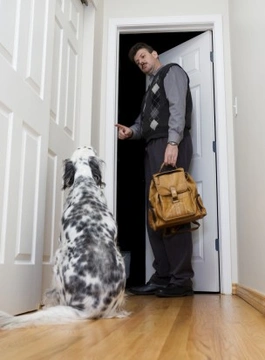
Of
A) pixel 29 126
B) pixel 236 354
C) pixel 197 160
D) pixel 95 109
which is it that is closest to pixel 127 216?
pixel 197 160

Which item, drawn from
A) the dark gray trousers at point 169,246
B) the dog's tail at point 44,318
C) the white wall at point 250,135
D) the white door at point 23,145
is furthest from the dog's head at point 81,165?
the dark gray trousers at point 169,246

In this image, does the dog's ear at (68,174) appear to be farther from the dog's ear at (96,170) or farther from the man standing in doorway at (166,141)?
the man standing in doorway at (166,141)

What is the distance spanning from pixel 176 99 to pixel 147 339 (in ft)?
7.02

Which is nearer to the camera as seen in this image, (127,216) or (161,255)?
(161,255)

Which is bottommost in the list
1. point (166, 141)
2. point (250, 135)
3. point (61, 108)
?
point (250, 135)

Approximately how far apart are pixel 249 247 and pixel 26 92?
64.2 inches

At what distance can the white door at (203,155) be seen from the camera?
3.48m

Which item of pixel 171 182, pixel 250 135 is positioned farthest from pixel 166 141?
pixel 250 135

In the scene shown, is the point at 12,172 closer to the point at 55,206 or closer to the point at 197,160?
the point at 55,206

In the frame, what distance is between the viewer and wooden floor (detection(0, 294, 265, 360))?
3.60 ft

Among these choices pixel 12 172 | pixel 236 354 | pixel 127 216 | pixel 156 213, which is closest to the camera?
pixel 236 354

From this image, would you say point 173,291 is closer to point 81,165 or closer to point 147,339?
point 81,165

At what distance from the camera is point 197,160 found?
12.1 feet

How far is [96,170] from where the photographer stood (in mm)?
2281
